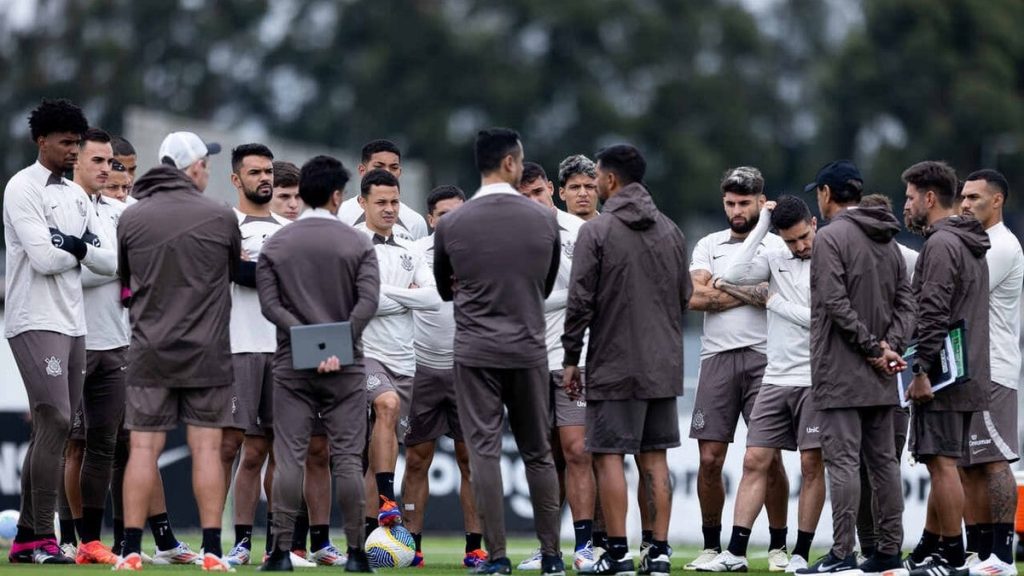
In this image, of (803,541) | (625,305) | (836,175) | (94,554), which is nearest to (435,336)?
(625,305)

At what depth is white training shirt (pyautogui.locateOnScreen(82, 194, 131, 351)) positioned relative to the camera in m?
12.7

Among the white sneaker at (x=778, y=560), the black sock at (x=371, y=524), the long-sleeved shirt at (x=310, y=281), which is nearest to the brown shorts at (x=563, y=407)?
the black sock at (x=371, y=524)

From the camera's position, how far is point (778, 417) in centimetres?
1288

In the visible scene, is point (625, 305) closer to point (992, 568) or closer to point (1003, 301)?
point (1003, 301)

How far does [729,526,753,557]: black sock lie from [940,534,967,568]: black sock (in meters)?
1.44

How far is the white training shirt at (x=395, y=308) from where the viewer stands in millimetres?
13164

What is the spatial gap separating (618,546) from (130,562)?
2.95 meters

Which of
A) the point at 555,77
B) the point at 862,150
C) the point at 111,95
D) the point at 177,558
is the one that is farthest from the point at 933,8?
the point at 177,558

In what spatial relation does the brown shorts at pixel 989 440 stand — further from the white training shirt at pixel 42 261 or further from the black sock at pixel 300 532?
the white training shirt at pixel 42 261

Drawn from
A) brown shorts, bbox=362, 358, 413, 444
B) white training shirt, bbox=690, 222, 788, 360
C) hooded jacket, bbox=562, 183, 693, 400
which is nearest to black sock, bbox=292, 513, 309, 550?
brown shorts, bbox=362, 358, 413, 444

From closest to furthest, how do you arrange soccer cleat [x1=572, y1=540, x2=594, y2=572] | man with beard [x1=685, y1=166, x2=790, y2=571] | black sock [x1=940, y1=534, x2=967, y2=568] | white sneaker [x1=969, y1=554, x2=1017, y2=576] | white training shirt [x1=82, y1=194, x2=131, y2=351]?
black sock [x1=940, y1=534, x2=967, y2=568] < soccer cleat [x1=572, y1=540, x2=594, y2=572] < white sneaker [x1=969, y1=554, x2=1017, y2=576] < white training shirt [x1=82, y1=194, x2=131, y2=351] < man with beard [x1=685, y1=166, x2=790, y2=571]

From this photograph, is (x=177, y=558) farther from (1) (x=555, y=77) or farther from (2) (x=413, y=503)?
(1) (x=555, y=77)

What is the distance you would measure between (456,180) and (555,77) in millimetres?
5291

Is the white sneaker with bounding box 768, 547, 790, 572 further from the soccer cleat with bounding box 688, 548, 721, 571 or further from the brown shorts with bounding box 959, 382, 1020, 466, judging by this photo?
the brown shorts with bounding box 959, 382, 1020, 466
